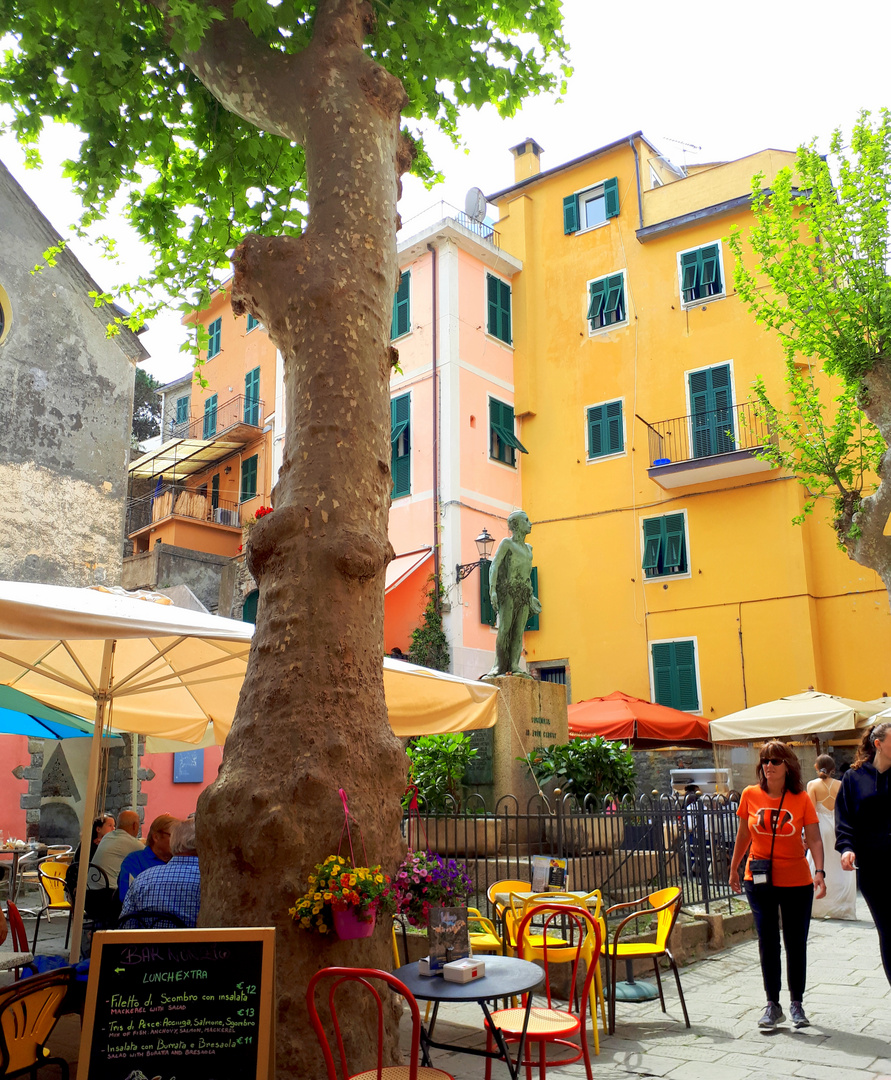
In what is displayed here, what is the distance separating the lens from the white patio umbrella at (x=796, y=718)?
12367mm

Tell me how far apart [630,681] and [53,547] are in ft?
38.6

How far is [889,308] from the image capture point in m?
14.0

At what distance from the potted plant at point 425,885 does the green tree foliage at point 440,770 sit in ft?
18.6

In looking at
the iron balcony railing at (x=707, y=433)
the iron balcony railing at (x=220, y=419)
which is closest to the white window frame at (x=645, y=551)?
the iron balcony railing at (x=707, y=433)

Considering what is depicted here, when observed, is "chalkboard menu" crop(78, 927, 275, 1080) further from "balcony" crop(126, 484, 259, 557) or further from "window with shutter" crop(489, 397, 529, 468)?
"balcony" crop(126, 484, 259, 557)

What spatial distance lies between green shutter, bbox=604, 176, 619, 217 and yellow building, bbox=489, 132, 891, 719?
0.03 metres

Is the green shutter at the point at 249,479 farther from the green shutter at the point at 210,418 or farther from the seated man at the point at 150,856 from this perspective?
the seated man at the point at 150,856

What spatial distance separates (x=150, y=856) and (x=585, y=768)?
553 centimetres

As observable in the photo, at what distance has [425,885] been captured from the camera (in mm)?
4086

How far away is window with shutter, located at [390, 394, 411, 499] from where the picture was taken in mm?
21328

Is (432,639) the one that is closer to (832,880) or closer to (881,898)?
(832,880)

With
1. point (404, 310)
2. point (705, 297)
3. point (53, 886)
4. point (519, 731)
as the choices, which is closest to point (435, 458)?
point (404, 310)

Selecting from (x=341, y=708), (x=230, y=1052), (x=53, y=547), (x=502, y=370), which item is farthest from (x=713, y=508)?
(x=230, y=1052)

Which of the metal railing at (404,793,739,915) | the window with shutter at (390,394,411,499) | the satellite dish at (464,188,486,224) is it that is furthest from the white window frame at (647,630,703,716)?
the satellite dish at (464,188,486,224)
